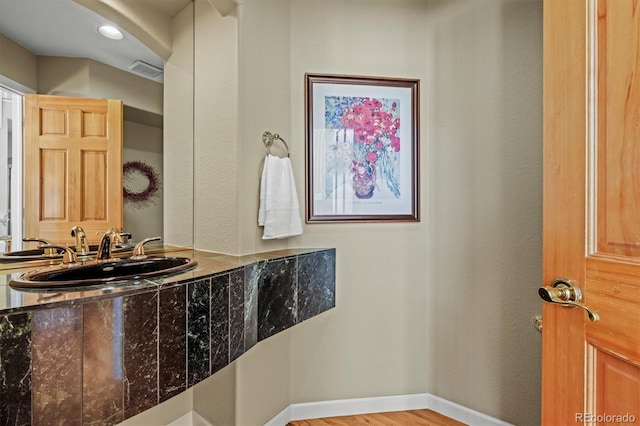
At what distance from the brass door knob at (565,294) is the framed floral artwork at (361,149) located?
4.03ft

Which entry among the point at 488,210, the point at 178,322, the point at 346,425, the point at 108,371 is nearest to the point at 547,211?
the point at 488,210

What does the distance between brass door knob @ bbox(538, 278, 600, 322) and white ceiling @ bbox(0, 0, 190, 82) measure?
6.14ft

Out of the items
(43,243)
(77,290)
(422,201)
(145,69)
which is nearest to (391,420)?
(422,201)

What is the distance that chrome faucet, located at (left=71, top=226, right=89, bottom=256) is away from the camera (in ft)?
4.74

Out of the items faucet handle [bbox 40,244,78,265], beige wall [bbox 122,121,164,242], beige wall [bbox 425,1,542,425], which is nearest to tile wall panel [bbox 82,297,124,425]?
faucet handle [bbox 40,244,78,265]

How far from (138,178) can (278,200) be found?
2.20 ft

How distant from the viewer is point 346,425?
1972mm

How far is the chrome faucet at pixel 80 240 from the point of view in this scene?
1445 mm

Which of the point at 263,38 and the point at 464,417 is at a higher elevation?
the point at 263,38

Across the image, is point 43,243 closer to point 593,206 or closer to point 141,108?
point 141,108

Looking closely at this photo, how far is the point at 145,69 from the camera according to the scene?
67.4 inches

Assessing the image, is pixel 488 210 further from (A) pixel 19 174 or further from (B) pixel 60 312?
(A) pixel 19 174

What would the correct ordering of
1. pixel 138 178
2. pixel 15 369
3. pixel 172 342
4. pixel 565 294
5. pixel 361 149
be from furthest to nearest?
1. pixel 361 149
2. pixel 138 178
3. pixel 172 342
4. pixel 565 294
5. pixel 15 369

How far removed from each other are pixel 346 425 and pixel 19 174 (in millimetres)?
1955
